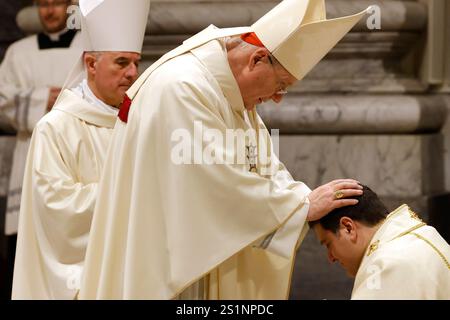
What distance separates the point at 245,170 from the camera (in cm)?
368

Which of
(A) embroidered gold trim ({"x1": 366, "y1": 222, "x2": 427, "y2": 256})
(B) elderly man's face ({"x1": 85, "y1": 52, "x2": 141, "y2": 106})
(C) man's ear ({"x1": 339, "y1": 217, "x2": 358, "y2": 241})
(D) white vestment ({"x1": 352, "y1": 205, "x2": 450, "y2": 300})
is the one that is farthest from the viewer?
(B) elderly man's face ({"x1": 85, "y1": 52, "x2": 141, "y2": 106})

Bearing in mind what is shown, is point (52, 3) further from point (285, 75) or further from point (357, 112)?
point (285, 75)

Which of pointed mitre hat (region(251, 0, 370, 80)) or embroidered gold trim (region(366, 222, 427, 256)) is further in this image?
pointed mitre hat (region(251, 0, 370, 80))

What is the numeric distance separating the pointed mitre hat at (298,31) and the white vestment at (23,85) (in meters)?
2.40

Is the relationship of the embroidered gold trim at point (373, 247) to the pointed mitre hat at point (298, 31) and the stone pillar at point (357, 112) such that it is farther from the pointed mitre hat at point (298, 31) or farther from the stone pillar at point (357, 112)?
the stone pillar at point (357, 112)

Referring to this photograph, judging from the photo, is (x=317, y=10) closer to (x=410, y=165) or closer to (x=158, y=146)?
(x=158, y=146)

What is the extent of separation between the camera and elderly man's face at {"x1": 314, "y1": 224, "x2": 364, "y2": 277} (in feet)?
11.8

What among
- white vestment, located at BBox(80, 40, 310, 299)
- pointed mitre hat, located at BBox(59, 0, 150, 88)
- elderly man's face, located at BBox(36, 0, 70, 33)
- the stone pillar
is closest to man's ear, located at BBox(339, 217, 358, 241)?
white vestment, located at BBox(80, 40, 310, 299)

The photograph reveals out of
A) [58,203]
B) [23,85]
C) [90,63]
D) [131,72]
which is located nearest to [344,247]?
[58,203]

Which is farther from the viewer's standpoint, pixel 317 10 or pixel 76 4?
pixel 76 4

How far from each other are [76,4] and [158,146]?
8.98 ft

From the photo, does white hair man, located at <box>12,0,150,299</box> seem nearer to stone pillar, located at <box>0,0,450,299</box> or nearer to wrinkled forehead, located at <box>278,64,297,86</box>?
wrinkled forehead, located at <box>278,64,297,86</box>

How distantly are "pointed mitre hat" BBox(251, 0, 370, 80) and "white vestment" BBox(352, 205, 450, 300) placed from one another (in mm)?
708

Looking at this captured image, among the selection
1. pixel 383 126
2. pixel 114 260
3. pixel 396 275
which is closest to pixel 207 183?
pixel 114 260
